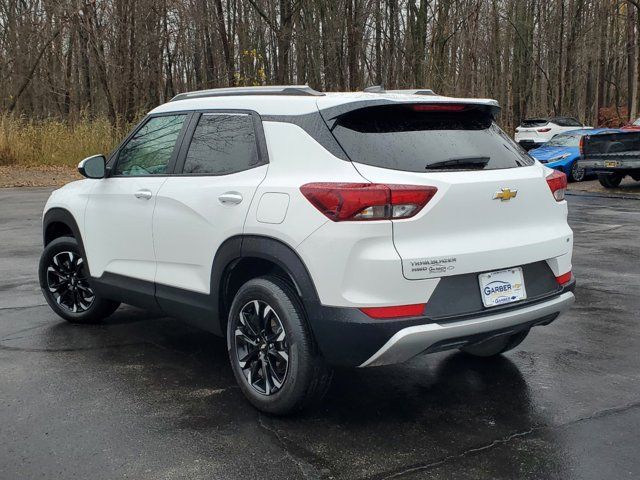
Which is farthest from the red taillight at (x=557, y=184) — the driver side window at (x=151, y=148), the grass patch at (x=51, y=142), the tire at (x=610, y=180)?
the grass patch at (x=51, y=142)

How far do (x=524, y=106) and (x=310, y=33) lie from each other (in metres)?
13.1

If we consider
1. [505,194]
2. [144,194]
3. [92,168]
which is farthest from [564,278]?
[92,168]

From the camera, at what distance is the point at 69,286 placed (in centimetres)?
620

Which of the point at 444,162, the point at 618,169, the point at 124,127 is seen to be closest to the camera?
the point at 444,162

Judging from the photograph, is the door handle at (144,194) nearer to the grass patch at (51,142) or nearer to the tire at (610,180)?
the tire at (610,180)

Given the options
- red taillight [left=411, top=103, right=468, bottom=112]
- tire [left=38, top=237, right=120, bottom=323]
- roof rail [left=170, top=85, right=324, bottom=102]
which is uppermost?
roof rail [left=170, top=85, right=324, bottom=102]

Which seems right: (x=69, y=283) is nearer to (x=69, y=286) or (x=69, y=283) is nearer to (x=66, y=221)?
(x=69, y=286)

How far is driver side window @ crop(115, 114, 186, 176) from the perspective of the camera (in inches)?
199

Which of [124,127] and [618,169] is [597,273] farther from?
[124,127]

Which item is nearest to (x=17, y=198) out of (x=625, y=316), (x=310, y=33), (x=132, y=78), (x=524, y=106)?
(x=132, y=78)

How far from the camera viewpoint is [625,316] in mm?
6395

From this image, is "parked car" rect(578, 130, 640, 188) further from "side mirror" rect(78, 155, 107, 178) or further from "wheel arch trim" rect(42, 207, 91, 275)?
"side mirror" rect(78, 155, 107, 178)

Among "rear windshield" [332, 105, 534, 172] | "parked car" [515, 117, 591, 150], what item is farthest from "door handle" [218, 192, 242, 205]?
"parked car" [515, 117, 591, 150]

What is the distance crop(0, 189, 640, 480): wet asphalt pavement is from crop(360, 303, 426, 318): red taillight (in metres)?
0.68
